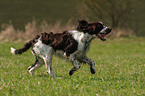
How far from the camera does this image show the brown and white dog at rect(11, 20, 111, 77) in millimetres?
5461

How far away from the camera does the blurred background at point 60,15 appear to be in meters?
22.8

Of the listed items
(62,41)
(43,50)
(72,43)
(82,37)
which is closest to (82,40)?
(82,37)

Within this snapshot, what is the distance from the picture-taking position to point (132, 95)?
4512 mm

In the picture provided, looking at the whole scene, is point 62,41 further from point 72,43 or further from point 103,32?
point 103,32

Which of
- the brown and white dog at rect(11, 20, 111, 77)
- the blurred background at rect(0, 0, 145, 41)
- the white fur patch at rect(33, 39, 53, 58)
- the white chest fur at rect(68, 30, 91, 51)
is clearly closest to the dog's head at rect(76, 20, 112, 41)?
the brown and white dog at rect(11, 20, 111, 77)

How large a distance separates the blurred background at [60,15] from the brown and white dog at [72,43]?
11480 mm

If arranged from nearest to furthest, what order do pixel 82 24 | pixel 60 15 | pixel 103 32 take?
pixel 103 32 < pixel 82 24 < pixel 60 15

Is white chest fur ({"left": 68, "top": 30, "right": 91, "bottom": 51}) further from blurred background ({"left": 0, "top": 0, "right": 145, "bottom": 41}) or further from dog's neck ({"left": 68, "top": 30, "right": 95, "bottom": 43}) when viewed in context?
blurred background ({"left": 0, "top": 0, "right": 145, "bottom": 41})

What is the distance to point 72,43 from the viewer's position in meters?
5.47

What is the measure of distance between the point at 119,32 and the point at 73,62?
22.6m

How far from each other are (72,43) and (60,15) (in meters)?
30.4

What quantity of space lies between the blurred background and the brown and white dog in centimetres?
1148

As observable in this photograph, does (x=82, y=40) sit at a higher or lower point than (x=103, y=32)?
lower

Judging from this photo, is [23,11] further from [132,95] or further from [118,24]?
[132,95]
